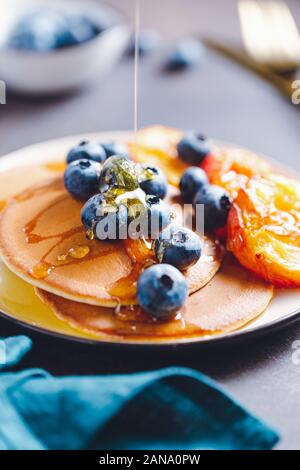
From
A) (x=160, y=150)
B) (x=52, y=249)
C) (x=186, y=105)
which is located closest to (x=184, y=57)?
(x=186, y=105)

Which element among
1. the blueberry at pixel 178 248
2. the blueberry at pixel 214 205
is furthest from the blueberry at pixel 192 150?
the blueberry at pixel 178 248

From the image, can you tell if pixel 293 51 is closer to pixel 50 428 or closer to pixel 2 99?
pixel 2 99

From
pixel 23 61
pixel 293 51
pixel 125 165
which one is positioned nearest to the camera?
pixel 125 165

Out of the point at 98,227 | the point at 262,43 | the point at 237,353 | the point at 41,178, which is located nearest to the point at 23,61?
the point at 41,178

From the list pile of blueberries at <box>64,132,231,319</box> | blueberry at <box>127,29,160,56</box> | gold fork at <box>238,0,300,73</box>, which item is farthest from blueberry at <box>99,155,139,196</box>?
blueberry at <box>127,29,160,56</box>

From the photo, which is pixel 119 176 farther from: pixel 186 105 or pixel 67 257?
pixel 186 105

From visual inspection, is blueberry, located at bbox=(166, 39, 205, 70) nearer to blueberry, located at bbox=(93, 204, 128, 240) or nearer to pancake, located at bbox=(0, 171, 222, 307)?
pancake, located at bbox=(0, 171, 222, 307)
